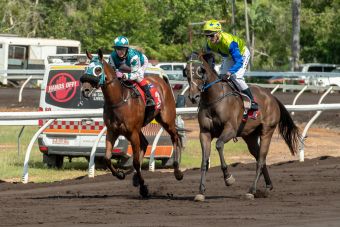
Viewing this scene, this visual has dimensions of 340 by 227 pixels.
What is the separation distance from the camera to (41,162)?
62.4 feet

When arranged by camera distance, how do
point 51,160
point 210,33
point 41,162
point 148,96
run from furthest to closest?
point 41,162, point 51,160, point 148,96, point 210,33

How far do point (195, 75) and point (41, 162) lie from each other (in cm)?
750

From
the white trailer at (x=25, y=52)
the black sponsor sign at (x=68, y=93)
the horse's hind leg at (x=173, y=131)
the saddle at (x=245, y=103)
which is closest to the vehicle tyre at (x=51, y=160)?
the black sponsor sign at (x=68, y=93)

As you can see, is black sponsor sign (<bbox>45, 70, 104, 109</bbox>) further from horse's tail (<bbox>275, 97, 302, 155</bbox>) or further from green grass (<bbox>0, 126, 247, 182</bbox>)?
horse's tail (<bbox>275, 97, 302, 155</bbox>)

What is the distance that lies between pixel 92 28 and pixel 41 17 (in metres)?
5.01

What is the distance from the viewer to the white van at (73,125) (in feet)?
55.9

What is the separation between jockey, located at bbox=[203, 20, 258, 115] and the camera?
41.5 feet

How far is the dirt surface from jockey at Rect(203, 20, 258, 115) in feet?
4.49

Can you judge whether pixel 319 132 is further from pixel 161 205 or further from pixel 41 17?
pixel 41 17

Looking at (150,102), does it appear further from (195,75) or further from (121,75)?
(195,75)

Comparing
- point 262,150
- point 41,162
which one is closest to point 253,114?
point 262,150

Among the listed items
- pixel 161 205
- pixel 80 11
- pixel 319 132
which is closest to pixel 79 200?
pixel 161 205

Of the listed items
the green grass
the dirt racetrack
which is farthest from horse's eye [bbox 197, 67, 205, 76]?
the green grass

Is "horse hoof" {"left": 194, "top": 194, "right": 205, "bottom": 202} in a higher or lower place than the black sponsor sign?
lower
